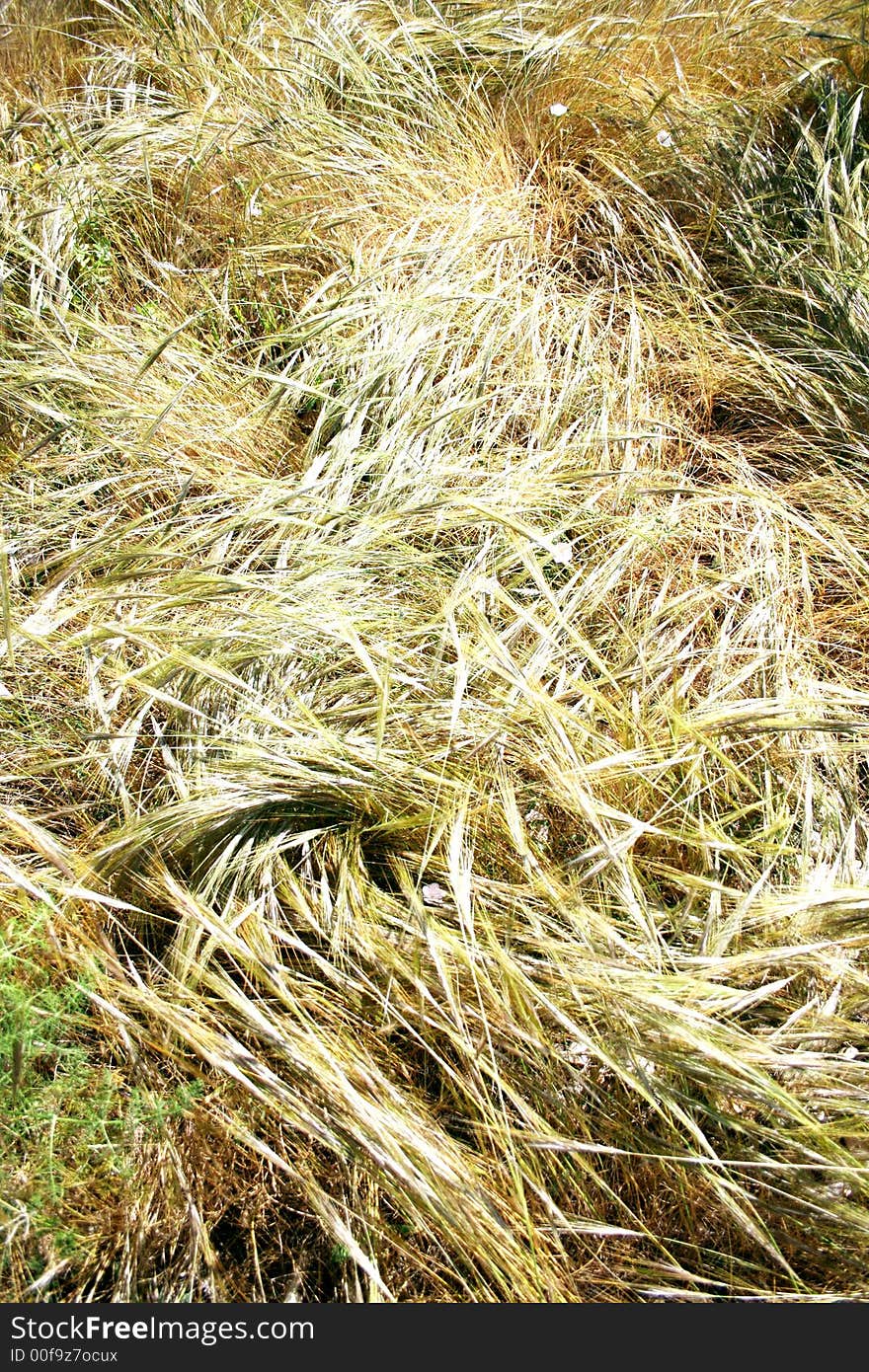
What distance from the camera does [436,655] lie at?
5.08 ft

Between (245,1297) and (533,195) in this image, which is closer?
(245,1297)

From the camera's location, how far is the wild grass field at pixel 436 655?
4.13 feet

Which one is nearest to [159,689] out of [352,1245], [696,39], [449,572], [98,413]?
[449,572]

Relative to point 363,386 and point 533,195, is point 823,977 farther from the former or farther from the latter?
point 533,195

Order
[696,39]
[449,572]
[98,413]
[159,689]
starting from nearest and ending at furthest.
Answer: [159,689], [449,572], [98,413], [696,39]

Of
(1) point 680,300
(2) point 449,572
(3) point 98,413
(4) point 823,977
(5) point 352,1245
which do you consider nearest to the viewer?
(5) point 352,1245

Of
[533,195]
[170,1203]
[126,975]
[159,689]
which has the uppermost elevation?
[533,195]

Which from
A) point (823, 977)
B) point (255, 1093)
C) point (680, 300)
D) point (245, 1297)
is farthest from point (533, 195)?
point (245, 1297)

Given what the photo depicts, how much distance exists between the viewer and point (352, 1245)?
3.91 ft

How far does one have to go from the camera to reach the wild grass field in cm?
126

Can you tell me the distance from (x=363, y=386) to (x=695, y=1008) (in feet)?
3.94

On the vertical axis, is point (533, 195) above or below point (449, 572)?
above

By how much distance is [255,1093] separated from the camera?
1.26m

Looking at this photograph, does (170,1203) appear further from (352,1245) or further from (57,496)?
(57,496)
